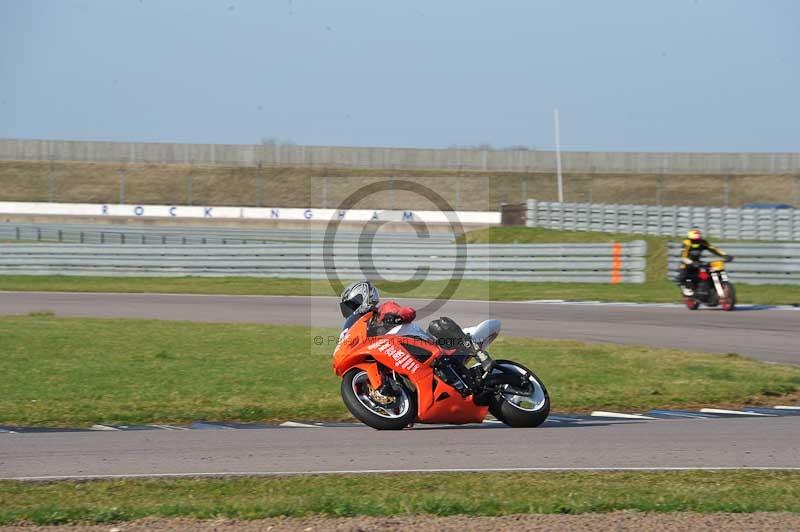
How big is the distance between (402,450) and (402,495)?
164cm

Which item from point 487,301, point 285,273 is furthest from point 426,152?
point 487,301

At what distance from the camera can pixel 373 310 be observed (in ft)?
30.4

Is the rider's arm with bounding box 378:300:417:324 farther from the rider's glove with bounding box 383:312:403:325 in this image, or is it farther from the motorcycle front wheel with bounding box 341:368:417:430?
the motorcycle front wheel with bounding box 341:368:417:430

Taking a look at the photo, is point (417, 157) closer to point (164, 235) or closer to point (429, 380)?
point (164, 235)

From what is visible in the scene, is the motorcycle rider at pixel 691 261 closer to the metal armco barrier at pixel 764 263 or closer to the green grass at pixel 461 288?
the green grass at pixel 461 288

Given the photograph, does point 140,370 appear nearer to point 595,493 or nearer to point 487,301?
point 595,493

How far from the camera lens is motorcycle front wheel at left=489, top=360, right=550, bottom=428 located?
9328 millimetres

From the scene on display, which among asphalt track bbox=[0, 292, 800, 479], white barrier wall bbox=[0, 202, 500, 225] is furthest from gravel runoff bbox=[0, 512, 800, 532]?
white barrier wall bbox=[0, 202, 500, 225]

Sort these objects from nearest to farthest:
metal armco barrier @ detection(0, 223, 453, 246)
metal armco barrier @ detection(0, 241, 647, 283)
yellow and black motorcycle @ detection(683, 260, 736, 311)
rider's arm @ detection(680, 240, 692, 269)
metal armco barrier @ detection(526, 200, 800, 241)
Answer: yellow and black motorcycle @ detection(683, 260, 736, 311) → rider's arm @ detection(680, 240, 692, 269) → metal armco barrier @ detection(0, 241, 647, 283) → metal armco barrier @ detection(526, 200, 800, 241) → metal armco barrier @ detection(0, 223, 453, 246)

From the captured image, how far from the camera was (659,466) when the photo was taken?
7695 millimetres

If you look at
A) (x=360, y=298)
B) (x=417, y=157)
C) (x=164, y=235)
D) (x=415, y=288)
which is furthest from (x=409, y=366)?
(x=417, y=157)

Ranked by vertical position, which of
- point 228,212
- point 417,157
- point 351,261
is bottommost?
point 351,261

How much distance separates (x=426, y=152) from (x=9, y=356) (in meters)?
45.6

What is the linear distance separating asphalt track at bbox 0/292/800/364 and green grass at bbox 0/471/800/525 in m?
7.91
